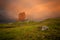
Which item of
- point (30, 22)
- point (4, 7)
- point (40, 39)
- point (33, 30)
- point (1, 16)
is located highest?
point (4, 7)

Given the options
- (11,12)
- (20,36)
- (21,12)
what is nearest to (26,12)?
(21,12)

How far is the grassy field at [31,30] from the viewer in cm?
343

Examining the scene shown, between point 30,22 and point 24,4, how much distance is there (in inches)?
20.9

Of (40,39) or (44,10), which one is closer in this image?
(40,39)

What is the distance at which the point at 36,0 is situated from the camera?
145 inches

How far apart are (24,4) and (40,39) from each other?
105 cm

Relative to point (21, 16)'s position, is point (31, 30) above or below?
below

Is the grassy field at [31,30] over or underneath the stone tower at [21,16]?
underneath

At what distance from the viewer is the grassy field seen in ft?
11.3

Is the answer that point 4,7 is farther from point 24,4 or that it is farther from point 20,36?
point 20,36

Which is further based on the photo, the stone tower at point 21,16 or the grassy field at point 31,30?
the stone tower at point 21,16

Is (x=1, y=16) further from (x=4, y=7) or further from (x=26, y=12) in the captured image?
(x=26, y=12)

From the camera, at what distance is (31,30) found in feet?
11.5

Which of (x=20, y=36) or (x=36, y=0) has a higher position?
(x=36, y=0)
